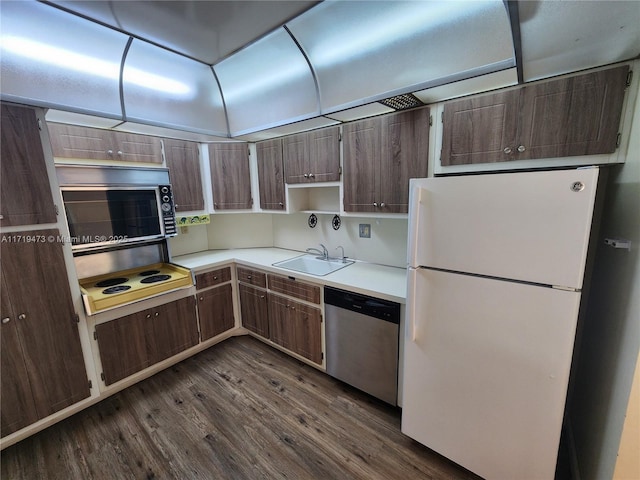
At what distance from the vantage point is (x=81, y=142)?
1.99 metres

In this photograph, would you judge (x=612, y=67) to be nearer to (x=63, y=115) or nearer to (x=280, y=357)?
(x=280, y=357)

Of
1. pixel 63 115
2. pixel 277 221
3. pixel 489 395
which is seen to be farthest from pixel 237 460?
pixel 63 115

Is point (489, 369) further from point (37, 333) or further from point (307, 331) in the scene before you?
point (37, 333)

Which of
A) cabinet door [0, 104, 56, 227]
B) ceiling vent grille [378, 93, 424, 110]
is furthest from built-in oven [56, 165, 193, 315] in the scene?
ceiling vent grille [378, 93, 424, 110]

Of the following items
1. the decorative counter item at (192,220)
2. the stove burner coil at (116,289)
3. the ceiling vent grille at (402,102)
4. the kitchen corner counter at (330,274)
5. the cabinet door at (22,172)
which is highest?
the ceiling vent grille at (402,102)

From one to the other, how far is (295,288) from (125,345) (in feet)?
4.71

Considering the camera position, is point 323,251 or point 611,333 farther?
point 323,251

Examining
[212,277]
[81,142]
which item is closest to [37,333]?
[212,277]

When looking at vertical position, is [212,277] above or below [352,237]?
below

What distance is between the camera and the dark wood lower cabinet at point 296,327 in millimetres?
2232

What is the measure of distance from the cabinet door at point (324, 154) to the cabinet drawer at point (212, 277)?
133 centimetres

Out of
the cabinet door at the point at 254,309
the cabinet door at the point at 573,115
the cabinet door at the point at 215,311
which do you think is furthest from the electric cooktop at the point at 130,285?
the cabinet door at the point at 573,115

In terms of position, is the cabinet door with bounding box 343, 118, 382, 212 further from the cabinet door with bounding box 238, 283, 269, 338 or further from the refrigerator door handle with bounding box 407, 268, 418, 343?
the cabinet door with bounding box 238, 283, 269, 338

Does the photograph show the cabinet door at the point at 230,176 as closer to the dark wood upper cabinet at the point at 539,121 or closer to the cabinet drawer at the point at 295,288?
the cabinet drawer at the point at 295,288
